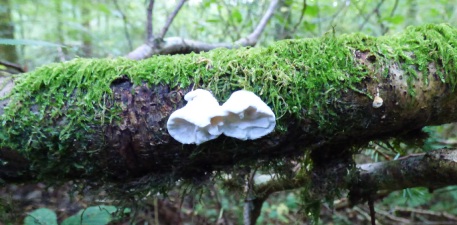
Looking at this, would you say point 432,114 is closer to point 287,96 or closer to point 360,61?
point 360,61

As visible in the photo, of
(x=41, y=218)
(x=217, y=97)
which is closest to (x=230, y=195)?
(x=41, y=218)

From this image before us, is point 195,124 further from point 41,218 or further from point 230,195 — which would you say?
point 230,195

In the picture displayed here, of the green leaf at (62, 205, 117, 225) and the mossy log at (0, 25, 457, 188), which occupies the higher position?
the mossy log at (0, 25, 457, 188)

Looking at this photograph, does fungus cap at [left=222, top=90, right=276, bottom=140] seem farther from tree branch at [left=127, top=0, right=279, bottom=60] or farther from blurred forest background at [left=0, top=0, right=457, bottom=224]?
tree branch at [left=127, top=0, right=279, bottom=60]

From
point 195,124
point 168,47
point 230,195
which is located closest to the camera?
point 195,124

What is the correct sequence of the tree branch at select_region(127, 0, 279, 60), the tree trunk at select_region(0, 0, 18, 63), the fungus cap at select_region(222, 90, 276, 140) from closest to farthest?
the fungus cap at select_region(222, 90, 276, 140)
the tree branch at select_region(127, 0, 279, 60)
the tree trunk at select_region(0, 0, 18, 63)

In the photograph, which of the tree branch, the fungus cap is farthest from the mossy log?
the tree branch

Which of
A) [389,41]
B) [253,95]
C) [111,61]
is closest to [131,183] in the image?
[111,61]
